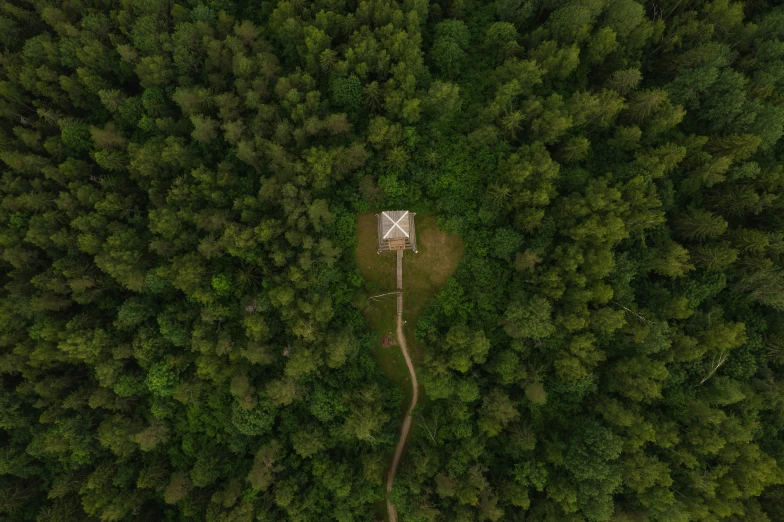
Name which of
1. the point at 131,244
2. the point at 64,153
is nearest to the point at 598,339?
the point at 131,244

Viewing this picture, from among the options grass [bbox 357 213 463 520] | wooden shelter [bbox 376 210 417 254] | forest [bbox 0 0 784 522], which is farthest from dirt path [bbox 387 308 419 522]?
wooden shelter [bbox 376 210 417 254]

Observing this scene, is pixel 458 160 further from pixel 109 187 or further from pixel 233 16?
pixel 109 187

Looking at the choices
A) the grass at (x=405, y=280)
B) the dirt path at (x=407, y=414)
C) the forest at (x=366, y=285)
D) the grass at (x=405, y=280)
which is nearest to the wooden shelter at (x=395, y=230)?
the grass at (x=405, y=280)

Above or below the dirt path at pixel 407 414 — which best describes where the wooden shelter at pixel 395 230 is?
above

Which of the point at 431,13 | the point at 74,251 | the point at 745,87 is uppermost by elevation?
the point at 431,13

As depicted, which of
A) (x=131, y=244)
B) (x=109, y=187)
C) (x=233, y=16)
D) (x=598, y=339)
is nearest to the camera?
(x=598, y=339)

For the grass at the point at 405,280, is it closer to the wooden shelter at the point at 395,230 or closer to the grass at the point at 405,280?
the grass at the point at 405,280

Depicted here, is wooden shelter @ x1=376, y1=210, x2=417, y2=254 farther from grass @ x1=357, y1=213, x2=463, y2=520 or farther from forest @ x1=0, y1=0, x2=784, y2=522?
forest @ x1=0, y1=0, x2=784, y2=522

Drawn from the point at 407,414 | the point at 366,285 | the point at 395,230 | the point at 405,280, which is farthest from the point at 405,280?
the point at 407,414
